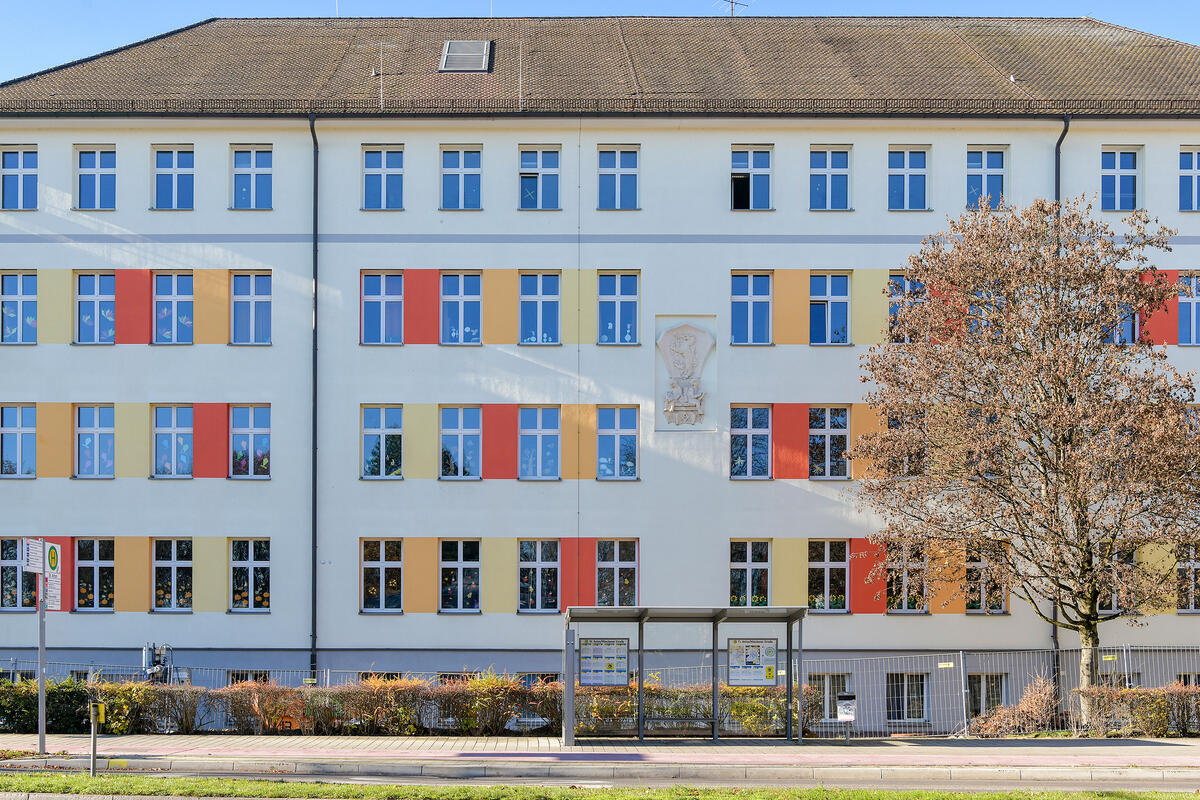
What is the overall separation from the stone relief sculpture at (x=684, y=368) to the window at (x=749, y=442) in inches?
34.1

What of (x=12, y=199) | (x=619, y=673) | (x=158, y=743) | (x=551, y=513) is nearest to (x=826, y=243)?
(x=551, y=513)

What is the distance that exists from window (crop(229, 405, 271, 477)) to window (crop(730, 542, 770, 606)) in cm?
1014

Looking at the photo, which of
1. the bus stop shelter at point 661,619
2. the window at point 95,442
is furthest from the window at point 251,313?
the bus stop shelter at point 661,619

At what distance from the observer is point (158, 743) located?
631 inches

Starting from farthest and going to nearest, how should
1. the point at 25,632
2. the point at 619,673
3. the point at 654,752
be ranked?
the point at 25,632 < the point at 619,673 < the point at 654,752

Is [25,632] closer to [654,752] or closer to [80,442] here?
[80,442]

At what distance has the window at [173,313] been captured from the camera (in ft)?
76.5

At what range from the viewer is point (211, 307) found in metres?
23.2

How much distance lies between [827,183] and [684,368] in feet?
16.9

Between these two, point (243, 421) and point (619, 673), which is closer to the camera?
point (619, 673)

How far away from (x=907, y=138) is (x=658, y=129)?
541 cm

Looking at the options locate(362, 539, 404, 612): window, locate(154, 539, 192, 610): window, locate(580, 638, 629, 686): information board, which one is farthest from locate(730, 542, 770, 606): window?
locate(154, 539, 192, 610): window

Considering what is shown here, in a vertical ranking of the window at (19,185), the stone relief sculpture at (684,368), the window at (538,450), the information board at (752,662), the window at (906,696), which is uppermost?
the window at (19,185)

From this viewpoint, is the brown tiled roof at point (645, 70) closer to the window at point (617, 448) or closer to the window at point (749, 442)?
the window at point (749, 442)
